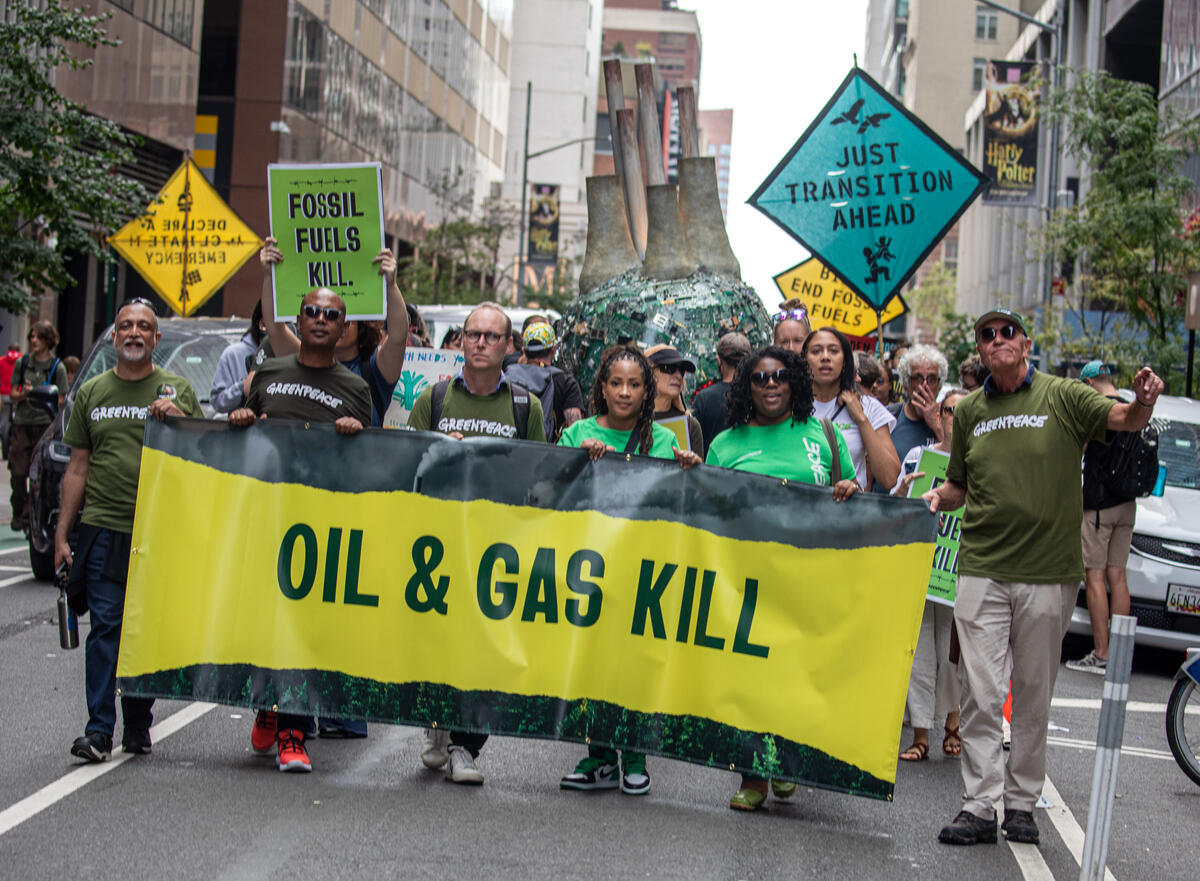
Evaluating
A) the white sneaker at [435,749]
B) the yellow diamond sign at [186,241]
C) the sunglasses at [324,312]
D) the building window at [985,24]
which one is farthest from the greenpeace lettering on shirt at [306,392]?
the building window at [985,24]

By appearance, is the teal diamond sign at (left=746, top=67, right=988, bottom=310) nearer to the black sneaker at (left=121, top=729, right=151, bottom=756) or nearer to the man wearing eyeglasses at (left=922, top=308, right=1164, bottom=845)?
the man wearing eyeglasses at (left=922, top=308, right=1164, bottom=845)

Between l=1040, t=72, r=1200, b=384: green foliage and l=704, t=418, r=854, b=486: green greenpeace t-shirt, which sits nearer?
l=704, t=418, r=854, b=486: green greenpeace t-shirt

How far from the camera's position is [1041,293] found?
55.4 meters

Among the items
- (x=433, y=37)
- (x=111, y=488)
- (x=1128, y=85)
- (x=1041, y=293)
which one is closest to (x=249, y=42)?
(x=433, y=37)

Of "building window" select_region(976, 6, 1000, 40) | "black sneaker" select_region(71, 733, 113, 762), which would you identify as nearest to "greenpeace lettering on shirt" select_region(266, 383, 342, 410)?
"black sneaker" select_region(71, 733, 113, 762)

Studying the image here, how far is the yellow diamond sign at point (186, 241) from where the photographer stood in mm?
17875

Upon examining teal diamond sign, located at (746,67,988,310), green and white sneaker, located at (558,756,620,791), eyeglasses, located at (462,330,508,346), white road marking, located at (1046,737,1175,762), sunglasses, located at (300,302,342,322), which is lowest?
white road marking, located at (1046,737,1175,762)

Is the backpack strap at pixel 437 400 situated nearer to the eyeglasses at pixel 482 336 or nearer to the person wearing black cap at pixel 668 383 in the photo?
the eyeglasses at pixel 482 336

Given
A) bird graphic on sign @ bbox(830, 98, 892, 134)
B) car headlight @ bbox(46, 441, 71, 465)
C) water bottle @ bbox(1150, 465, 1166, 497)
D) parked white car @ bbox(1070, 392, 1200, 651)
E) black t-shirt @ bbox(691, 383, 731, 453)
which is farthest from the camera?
water bottle @ bbox(1150, 465, 1166, 497)

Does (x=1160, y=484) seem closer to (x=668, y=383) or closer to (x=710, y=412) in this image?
(x=710, y=412)

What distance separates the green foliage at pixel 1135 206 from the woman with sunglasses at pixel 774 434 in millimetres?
15540

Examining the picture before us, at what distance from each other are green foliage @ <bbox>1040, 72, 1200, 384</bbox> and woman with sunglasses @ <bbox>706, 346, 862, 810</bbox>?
51.0ft

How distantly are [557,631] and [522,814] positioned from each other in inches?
29.2

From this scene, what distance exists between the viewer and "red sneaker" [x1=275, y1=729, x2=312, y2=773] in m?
6.95
